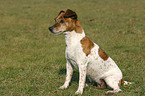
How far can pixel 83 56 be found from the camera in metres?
4.78

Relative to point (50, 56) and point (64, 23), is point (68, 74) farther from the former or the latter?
point (50, 56)

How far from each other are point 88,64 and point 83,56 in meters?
0.33

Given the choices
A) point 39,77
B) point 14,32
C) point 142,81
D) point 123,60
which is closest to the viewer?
point 142,81

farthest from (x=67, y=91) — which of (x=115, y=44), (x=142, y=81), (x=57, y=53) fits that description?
(x=115, y=44)

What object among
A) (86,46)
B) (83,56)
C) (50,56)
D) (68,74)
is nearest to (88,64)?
(83,56)

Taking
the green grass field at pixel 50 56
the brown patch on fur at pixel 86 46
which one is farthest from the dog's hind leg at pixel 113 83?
the brown patch on fur at pixel 86 46

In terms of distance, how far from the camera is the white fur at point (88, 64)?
15.7 feet

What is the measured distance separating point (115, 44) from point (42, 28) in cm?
556

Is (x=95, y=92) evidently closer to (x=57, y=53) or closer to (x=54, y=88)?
(x=54, y=88)

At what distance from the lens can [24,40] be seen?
10141mm

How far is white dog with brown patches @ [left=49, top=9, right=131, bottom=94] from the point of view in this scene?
15.3ft

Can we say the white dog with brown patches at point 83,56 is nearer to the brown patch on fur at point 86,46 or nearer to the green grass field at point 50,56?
the brown patch on fur at point 86,46

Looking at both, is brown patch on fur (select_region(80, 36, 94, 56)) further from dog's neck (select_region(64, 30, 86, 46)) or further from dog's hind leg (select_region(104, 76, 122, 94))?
dog's hind leg (select_region(104, 76, 122, 94))

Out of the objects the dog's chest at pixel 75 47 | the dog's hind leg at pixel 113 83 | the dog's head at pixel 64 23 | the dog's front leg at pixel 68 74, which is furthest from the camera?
the dog's front leg at pixel 68 74
